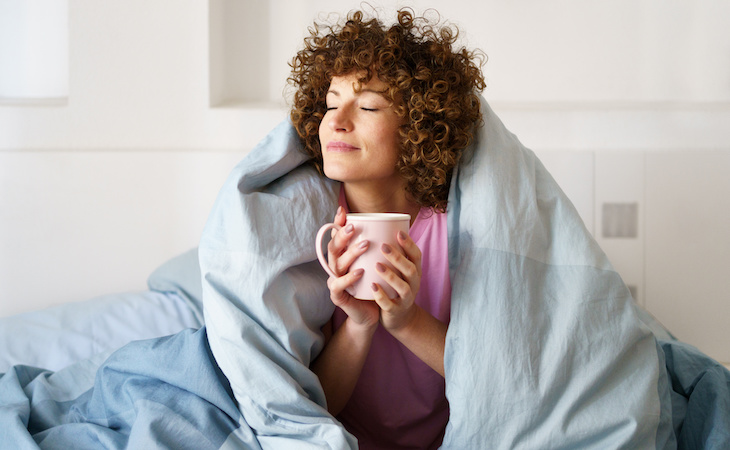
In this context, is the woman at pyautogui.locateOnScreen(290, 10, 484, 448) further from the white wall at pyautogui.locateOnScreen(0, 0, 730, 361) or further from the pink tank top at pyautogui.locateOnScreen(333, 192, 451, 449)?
the white wall at pyautogui.locateOnScreen(0, 0, 730, 361)

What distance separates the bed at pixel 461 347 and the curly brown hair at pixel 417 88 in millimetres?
39

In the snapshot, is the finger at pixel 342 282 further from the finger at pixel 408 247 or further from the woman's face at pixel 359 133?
the woman's face at pixel 359 133

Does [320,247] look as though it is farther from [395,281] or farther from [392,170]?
[392,170]

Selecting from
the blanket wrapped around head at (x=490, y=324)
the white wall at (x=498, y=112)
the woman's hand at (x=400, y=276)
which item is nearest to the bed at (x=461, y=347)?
the blanket wrapped around head at (x=490, y=324)

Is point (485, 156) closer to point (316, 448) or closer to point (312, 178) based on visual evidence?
point (312, 178)

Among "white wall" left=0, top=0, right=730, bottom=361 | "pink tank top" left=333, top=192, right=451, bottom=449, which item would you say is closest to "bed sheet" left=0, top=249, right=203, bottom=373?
"white wall" left=0, top=0, right=730, bottom=361

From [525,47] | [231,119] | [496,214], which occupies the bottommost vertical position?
[496,214]

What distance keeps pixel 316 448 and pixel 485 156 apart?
0.50 meters

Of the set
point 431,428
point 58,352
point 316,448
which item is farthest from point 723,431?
point 58,352

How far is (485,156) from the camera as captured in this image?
41.8 inches

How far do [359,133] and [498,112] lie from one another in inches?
37.3

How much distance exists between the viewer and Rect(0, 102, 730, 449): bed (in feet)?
3.22

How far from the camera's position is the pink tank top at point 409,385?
1.13 meters

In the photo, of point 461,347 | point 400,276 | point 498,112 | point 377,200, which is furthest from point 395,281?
point 498,112
